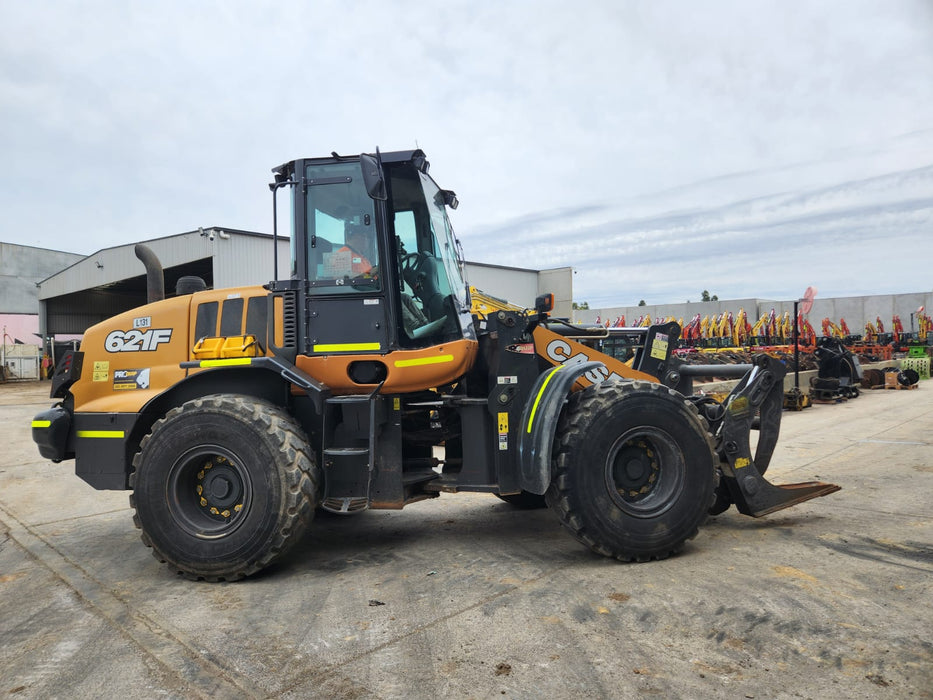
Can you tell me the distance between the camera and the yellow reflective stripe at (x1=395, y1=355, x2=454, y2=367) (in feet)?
15.9

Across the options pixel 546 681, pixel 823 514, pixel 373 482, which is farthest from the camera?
pixel 823 514

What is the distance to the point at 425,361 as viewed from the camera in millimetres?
4867

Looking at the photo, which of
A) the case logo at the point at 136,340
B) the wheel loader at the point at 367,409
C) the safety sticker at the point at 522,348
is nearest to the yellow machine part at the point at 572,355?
the wheel loader at the point at 367,409

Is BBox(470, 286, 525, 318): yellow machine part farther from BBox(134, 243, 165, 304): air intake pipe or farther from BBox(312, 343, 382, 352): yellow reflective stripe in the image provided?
BBox(134, 243, 165, 304): air intake pipe

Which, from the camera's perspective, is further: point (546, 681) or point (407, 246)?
point (407, 246)

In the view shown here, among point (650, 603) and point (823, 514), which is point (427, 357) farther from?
point (823, 514)

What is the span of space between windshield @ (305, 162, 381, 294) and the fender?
139cm

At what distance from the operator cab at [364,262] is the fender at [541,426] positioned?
74 cm

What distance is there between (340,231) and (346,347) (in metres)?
0.87

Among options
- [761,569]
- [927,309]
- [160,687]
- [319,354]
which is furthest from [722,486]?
[927,309]

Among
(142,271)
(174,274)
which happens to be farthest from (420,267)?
(142,271)

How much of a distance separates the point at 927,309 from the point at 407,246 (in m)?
41.4

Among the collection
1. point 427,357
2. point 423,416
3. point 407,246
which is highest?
point 407,246

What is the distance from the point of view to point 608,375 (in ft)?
18.0
